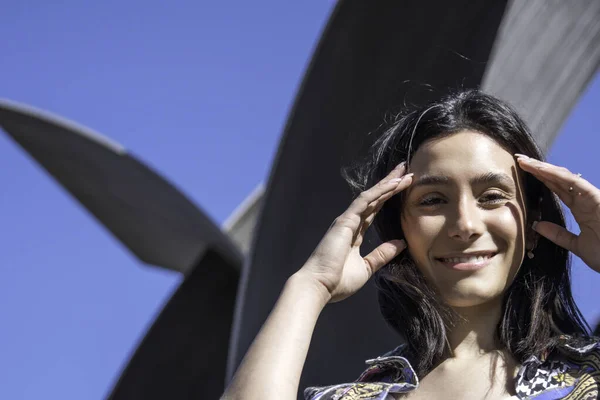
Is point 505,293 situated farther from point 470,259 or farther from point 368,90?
point 368,90

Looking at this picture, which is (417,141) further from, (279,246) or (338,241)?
(279,246)

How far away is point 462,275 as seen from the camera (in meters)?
2.58

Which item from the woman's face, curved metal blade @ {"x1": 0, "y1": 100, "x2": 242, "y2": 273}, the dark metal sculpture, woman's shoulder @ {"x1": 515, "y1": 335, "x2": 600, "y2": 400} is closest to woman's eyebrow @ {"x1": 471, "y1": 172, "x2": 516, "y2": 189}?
the woman's face

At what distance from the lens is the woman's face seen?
2562 millimetres

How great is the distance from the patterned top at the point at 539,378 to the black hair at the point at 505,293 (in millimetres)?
49

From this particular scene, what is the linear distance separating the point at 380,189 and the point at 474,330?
453 mm

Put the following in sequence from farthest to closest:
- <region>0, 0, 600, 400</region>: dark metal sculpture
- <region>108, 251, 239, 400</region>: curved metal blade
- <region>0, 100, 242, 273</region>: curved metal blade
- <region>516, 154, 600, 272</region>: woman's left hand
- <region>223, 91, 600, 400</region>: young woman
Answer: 1. <region>108, 251, 239, 400</region>: curved metal blade
2. <region>0, 100, 242, 273</region>: curved metal blade
3. <region>0, 0, 600, 400</region>: dark metal sculpture
4. <region>516, 154, 600, 272</region>: woman's left hand
5. <region>223, 91, 600, 400</region>: young woman

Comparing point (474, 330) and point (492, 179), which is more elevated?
point (492, 179)

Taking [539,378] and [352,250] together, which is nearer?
[539,378]

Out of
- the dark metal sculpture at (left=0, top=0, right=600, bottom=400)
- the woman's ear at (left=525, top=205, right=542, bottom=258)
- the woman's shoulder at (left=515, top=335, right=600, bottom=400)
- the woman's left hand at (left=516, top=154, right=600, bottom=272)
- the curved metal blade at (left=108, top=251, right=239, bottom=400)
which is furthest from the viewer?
the curved metal blade at (left=108, top=251, right=239, bottom=400)

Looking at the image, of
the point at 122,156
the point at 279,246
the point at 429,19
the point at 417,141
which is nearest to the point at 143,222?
the point at 122,156

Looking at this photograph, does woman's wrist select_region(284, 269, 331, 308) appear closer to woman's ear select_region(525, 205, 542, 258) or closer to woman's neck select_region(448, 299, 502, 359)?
woman's neck select_region(448, 299, 502, 359)

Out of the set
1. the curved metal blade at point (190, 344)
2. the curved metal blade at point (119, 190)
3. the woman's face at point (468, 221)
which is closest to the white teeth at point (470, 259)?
the woman's face at point (468, 221)

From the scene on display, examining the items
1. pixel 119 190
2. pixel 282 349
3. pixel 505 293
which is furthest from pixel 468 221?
pixel 119 190
